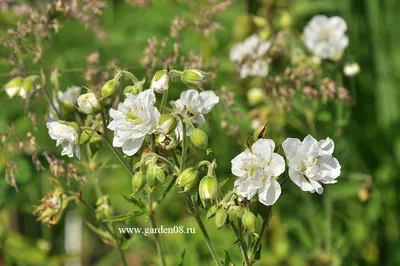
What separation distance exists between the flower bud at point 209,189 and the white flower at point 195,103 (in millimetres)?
206

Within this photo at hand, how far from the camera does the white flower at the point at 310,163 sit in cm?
133

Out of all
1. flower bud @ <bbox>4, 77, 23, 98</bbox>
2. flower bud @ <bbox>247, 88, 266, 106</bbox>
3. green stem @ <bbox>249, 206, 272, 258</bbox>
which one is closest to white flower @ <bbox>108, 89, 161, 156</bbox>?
green stem @ <bbox>249, 206, 272, 258</bbox>

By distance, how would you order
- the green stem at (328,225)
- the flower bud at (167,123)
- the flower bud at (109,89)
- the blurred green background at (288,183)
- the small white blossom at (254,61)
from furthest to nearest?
the blurred green background at (288,183) → the green stem at (328,225) → the small white blossom at (254,61) → the flower bud at (109,89) → the flower bud at (167,123)

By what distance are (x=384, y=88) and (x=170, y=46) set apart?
1227 millimetres

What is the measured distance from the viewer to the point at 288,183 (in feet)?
8.73

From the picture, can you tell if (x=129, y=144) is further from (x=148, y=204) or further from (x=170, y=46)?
(x=170, y=46)

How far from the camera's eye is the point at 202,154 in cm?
220

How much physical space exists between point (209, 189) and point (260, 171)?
0.11 meters

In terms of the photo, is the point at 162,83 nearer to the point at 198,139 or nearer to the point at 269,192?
the point at 198,139

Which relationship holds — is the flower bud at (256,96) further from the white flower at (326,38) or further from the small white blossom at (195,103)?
the small white blossom at (195,103)

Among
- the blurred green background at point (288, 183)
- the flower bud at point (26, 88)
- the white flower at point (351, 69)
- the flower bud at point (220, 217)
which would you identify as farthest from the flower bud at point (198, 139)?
the white flower at point (351, 69)

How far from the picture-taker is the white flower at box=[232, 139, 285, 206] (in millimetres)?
1306

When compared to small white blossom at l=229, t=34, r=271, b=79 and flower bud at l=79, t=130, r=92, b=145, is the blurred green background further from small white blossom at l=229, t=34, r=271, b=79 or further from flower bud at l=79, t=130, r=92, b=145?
flower bud at l=79, t=130, r=92, b=145

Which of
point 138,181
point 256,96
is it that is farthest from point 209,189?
point 256,96
